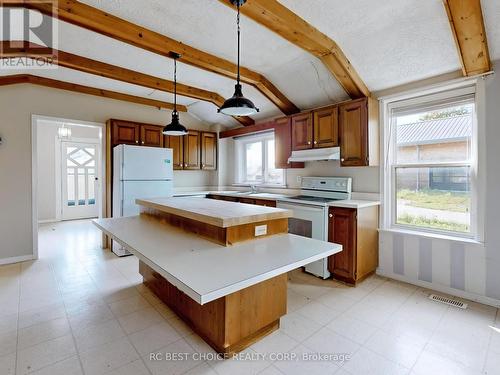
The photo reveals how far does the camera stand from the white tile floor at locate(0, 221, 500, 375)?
171 centimetres

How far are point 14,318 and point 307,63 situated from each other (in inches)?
156

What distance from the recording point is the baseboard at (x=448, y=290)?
248 centimetres

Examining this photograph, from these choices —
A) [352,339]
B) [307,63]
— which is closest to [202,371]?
[352,339]

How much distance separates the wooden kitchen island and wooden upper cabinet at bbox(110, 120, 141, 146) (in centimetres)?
225

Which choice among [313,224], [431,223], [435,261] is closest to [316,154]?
[313,224]

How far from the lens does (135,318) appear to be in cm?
227

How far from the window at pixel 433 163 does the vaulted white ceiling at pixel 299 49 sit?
37cm

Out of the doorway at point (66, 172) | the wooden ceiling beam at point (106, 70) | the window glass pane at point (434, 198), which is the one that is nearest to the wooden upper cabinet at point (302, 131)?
the window glass pane at point (434, 198)

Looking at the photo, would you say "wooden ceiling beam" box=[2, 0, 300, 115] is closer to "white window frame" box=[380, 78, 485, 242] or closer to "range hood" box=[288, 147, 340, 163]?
"range hood" box=[288, 147, 340, 163]

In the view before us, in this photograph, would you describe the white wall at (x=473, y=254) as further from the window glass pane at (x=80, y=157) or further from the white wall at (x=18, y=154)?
the window glass pane at (x=80, y=157)

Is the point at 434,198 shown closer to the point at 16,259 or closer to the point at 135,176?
the point at 135,176

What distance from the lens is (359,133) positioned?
3.12m

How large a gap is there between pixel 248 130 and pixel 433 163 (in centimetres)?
296

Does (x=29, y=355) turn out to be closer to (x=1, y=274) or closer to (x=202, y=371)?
(x=202, y=371)
